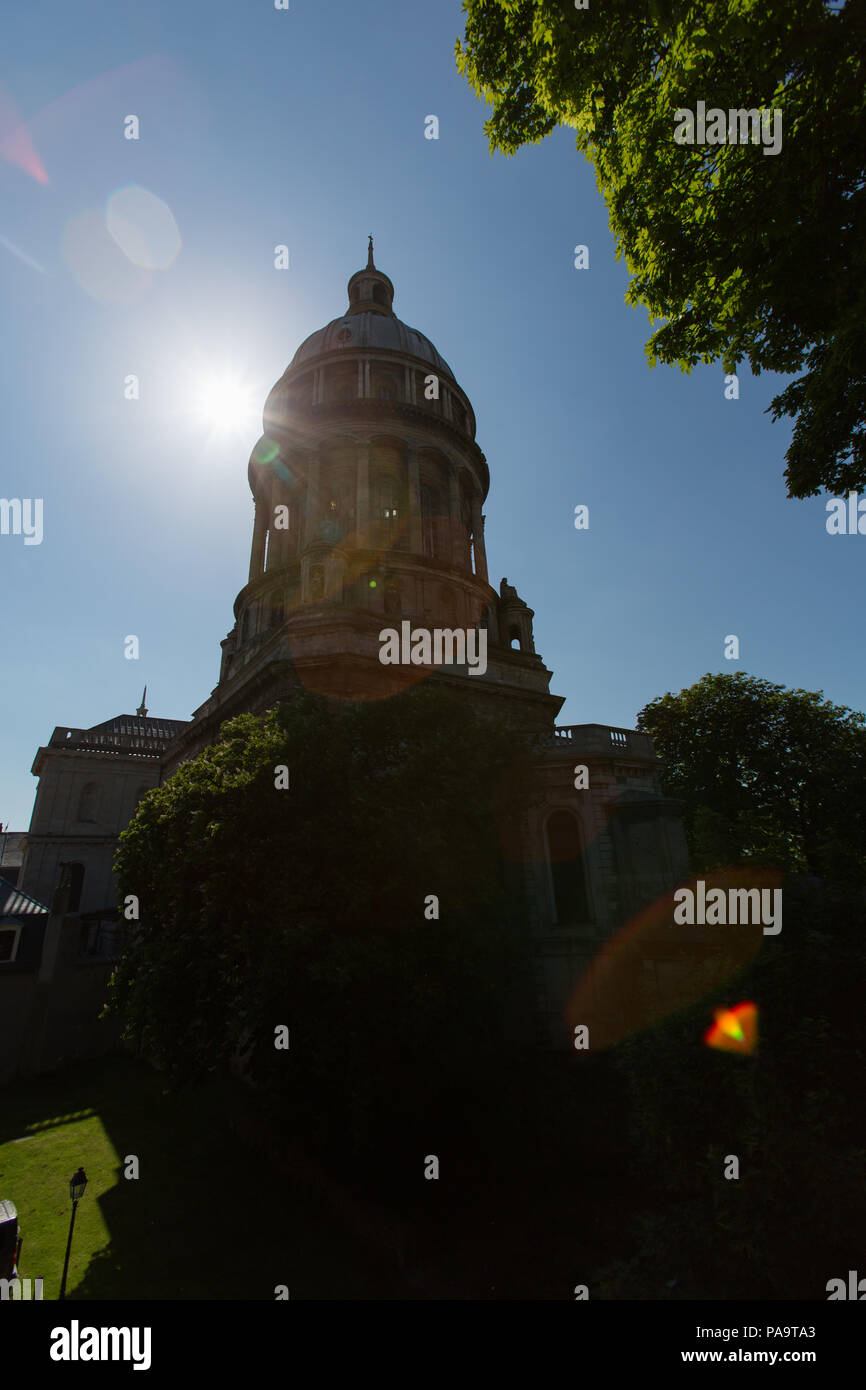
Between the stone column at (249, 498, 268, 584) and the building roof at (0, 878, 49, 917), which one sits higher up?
the stone column at (249, 498, 268, 584)

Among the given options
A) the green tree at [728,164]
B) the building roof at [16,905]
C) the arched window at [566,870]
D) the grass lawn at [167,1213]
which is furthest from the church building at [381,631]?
the green tree at [728,164]

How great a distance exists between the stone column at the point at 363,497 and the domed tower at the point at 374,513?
89 mm

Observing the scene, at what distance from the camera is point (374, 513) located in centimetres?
3775

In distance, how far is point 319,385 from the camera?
42031 mm

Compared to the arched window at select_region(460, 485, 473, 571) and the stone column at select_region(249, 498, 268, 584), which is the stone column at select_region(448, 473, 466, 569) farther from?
the stone column at select_region(249, 498, 268, 584)

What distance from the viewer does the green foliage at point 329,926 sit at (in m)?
13.0

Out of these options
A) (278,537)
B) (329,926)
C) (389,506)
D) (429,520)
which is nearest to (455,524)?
(429,520)

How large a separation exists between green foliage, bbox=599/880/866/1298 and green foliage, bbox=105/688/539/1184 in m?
5.42

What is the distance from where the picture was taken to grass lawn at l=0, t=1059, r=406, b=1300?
11031mm

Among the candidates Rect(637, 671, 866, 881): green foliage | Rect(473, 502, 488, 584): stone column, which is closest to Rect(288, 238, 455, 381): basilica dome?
Rect(473, 502, 488, 584): stone column

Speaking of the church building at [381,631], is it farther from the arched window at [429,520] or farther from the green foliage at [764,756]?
the green foliage at [764,756]

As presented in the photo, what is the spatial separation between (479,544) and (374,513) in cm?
806

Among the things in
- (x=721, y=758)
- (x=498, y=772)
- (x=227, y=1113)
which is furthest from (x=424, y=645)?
(x=721, y=758)

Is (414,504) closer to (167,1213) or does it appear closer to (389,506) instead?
(389,506)
